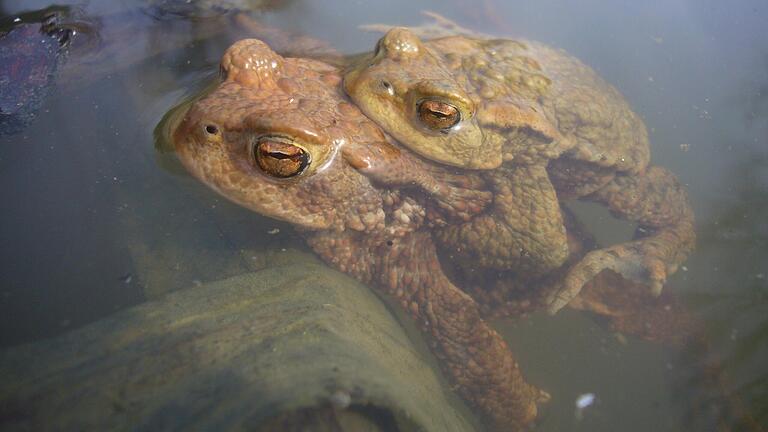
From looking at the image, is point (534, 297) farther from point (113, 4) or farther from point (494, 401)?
point (113, 4)

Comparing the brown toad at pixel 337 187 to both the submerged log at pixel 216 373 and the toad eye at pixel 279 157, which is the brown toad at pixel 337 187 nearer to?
the toad eye at pixel 279 157

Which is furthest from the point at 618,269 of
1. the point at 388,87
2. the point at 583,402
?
the point at 388,87

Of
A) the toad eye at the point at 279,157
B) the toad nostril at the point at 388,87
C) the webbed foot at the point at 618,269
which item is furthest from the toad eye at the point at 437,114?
the webbed foot at the point at 618,269

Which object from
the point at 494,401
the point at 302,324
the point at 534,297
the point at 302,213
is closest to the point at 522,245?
the point at 534,297

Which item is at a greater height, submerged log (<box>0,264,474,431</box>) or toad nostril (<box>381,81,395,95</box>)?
toad nostril (<box>381,81,395,95</box>)

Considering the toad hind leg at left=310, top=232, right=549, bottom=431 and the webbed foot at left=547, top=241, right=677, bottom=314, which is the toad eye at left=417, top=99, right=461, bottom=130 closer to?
the toad hind leg at left=310, top=232, right=549, bottom=431

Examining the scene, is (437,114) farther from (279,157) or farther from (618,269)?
(618,269)

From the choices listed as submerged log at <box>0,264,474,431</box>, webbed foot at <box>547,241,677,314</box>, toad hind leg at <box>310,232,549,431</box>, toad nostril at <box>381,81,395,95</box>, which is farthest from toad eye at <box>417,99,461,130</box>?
webbed foot at <box>547,241,677,314</box>
